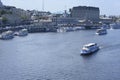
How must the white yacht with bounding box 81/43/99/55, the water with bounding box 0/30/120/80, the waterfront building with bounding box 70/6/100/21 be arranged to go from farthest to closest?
the waterfront building with bounding box 70/6/100/21 → the white yacht with bounding box 81/43/99/55 → the water with bounding box 0/30/120/80

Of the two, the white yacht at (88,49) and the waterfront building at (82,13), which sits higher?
the white yacht at (88,49)

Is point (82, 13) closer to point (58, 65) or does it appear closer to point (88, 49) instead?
point (88, 49)

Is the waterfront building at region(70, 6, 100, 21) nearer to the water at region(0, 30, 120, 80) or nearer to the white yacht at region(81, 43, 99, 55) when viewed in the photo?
the white yacht at region(81, 43, 99, 55)

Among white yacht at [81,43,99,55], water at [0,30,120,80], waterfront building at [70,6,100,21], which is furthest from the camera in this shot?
waterfront building at [70,6,100,21]

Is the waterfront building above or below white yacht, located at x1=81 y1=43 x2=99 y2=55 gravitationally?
below

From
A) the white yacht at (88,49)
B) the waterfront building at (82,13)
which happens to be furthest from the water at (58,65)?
the waterfront building at (82,13)

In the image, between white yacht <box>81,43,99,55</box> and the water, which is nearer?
the water

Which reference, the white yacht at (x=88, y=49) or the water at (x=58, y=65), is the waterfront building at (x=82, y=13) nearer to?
the white yacht at (x=88, y=49)

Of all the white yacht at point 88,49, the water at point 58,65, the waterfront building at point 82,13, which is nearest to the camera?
the water at point 58,65

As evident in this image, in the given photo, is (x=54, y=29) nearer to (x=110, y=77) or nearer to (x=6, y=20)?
(x=6, y=20)

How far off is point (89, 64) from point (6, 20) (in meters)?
24.3

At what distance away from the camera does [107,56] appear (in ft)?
52.9

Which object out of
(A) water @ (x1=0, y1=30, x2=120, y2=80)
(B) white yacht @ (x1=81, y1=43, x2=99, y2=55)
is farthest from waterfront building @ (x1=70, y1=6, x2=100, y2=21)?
(A) water @ (x1=0, y1=30, x2=120, y2=80)

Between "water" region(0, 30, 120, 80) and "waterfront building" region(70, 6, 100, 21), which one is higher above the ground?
"water" region(0, 30, 120, 80)
